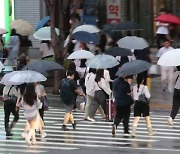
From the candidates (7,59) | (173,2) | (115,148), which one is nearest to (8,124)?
(115,148)

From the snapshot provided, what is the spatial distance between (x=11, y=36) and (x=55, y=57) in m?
5.33

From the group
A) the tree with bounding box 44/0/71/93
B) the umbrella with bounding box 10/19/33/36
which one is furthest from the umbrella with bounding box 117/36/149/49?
the umbrella with bounding box 10/19/33/36

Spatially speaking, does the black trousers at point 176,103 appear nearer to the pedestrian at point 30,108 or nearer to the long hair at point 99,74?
the long hair at point 99,74

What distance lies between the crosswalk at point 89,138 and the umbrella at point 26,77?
4.84ft

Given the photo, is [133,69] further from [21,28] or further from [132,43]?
[21,28]

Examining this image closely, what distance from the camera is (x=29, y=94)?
19797 mm

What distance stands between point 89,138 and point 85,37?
8.84 metres

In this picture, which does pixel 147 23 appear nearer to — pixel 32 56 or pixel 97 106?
pixel 32 56

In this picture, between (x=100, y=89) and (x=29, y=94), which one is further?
(x=100, y=89)

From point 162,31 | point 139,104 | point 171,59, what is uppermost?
point 171,59

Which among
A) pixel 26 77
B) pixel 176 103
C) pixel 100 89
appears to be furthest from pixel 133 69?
pixel 26 77

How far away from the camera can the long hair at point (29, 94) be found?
19750 mm

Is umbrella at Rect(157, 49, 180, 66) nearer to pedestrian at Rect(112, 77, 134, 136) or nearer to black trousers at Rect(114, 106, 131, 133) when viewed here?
pedestrian at Rect(112, 77, 134, 136)

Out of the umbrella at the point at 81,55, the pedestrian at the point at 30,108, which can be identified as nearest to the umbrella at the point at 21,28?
the umbrella at the point at 81,55
